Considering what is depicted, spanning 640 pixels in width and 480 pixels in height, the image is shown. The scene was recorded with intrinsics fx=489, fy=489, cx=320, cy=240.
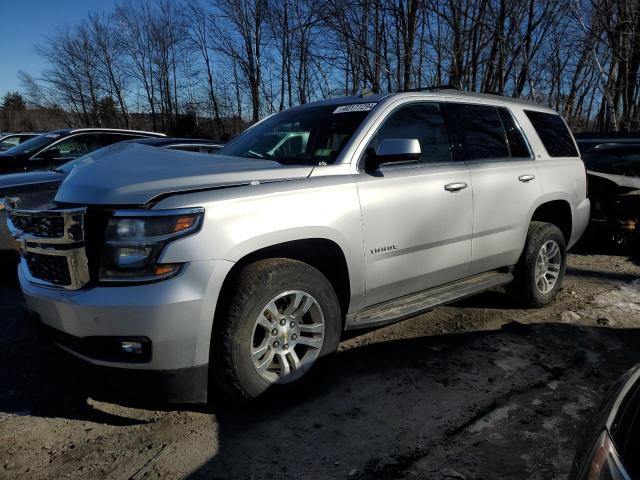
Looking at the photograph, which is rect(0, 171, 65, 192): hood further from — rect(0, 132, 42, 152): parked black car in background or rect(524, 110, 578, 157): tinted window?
rect(0, 132, 42, 152): parked black car in background

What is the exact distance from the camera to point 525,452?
252cm

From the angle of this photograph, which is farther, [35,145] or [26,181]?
[35,145]

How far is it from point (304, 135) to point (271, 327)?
63.4 inches

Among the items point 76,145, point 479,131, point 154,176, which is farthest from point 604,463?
point 76,145

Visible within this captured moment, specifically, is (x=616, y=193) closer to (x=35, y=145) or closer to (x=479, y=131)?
(x=479, y=131)

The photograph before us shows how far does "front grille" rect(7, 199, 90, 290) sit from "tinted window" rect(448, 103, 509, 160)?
2888mm

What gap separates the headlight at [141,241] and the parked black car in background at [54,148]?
598 centimetres

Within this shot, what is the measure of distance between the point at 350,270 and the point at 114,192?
1.45 metres

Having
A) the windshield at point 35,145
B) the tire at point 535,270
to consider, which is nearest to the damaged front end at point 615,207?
the tire at point 535,270

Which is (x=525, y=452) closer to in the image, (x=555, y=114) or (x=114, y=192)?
(x=114, y=192)

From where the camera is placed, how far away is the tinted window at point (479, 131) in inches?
157

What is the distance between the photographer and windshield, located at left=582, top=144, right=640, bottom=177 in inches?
276

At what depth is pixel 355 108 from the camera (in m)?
3.60

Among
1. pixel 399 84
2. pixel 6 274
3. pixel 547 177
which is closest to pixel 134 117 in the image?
pixel 399 84
